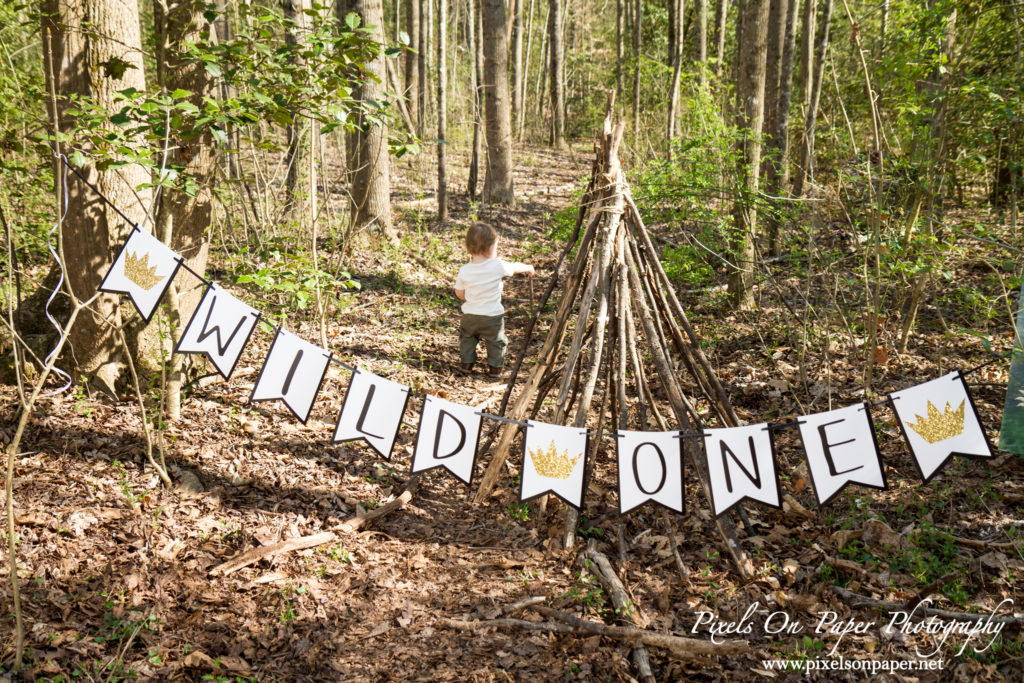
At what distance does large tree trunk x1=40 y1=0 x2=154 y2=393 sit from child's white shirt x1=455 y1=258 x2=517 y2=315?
2.32 meters

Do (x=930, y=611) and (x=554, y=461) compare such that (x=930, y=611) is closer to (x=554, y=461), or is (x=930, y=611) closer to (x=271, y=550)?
(x=554, y=461)

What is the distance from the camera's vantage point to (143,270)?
11.3ft

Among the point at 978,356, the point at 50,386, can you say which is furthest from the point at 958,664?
the point at 50,386

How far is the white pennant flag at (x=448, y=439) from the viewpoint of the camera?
3.48 meters

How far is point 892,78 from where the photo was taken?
24.2 ft

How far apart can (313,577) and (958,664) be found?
10.4 feet

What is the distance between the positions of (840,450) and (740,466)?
1.60 ft

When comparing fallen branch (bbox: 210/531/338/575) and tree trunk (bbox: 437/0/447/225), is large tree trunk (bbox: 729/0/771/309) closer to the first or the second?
tree trunk (bbox: 437/0/447/225)

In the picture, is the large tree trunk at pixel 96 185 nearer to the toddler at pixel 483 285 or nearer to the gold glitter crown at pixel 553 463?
the toddler at pixel 483 285

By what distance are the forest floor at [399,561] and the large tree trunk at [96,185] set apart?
0.35 meters

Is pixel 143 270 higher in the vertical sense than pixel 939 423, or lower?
higher

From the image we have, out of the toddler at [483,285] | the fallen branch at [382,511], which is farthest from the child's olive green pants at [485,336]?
the fallen branch at [382,511]

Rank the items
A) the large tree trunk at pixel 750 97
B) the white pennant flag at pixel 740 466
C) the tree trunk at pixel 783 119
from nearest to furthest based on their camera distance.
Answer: the white pennant flag at pixel 740 466
the large tree trunk at pixel 750 97
the tree trunk at pixel 783 119

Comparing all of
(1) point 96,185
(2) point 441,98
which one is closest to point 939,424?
(1) point 96,185
